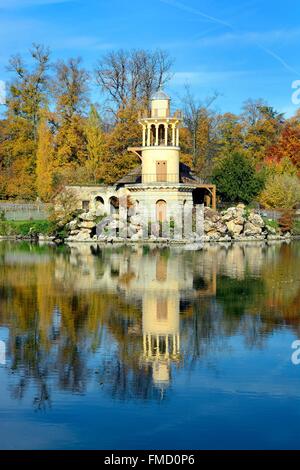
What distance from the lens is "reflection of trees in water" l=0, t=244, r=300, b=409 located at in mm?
10758

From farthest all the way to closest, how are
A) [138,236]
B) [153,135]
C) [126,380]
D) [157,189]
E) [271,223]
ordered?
[271,223] < [153,135] < [157,189] < [138,236] < [126,380]

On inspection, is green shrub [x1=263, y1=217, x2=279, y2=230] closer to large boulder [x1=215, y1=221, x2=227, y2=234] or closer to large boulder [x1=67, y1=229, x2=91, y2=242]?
large boulder [x1=215, y1=221, x2=227, y2=234]

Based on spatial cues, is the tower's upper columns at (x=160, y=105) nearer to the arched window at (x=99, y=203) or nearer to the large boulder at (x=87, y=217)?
the arched window at (x=99, y=203)

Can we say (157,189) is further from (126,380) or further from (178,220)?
(126,380)

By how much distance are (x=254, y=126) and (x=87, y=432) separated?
188 feet

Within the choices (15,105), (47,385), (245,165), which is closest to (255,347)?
(47,385)

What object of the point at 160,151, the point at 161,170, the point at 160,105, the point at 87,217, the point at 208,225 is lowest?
the point at 208,225

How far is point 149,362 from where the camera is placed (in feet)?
37.8

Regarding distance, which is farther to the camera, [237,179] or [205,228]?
[237,179]

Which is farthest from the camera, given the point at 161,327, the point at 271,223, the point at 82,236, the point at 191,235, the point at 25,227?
the point at 271,223

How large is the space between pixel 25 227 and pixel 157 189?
8.27 metres

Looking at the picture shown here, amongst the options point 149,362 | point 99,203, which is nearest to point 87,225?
point 99,203

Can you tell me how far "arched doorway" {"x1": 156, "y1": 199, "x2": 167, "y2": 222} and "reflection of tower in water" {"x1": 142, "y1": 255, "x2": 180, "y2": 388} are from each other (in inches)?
831

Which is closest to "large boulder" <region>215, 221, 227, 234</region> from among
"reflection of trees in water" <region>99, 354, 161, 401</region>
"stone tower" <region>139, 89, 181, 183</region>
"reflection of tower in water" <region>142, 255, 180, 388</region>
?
"stone tower" <region>139, 89, 181, 183</region>
